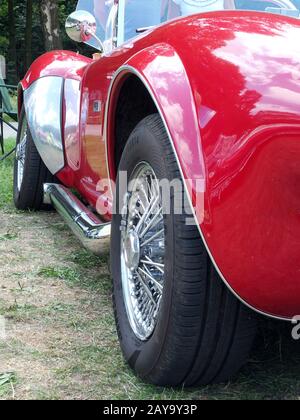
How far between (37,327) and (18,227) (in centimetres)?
175

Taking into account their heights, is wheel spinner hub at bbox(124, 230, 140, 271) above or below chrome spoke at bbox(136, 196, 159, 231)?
below

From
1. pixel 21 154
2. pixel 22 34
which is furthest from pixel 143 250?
pixel 22 34

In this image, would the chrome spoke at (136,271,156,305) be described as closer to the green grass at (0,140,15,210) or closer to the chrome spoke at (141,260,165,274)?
the chrome spoke at (141,260,165,274)

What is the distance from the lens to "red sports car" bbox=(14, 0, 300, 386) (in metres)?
1.54

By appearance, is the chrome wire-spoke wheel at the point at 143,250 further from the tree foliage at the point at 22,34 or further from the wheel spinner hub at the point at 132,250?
the tree foliage at the point at 22,34

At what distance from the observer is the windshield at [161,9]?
2900 mm

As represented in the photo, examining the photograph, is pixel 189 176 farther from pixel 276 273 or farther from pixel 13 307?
pixel 13 307

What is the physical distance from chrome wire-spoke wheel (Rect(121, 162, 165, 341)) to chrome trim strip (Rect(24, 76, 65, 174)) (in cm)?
132

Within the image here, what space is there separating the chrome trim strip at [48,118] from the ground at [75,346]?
23.1 inches

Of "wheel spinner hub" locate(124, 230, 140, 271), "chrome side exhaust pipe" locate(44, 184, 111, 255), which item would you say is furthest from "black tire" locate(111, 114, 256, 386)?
"chrome side exhaust pipe" locate(44, 184, 111, 255)

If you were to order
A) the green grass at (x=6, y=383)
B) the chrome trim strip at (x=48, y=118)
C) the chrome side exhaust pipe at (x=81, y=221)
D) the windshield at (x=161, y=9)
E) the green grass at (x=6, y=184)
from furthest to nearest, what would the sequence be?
the green grass at (x=6, y=184), the chrome trim strip at (x=48, y=118), the windshield at (x=161, y=9), the chrome side exhaust pipe at (x=81, y=221), the green grass at (x=6, y=383)

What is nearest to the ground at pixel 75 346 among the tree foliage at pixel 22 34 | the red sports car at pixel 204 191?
the red sports car at pixel 204 191

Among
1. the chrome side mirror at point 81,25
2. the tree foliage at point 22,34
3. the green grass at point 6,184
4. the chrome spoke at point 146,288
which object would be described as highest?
the chrome side mirror at point 81,25

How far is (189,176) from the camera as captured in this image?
65.2 inches
